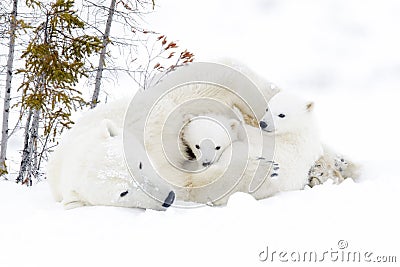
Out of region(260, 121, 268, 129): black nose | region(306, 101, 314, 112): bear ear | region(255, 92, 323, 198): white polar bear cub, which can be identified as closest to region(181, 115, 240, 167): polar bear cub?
region(260, 121, 268, 129): black nose

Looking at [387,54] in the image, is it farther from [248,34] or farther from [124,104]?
[124,104]

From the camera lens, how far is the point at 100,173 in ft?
10.2

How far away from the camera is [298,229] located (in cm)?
203

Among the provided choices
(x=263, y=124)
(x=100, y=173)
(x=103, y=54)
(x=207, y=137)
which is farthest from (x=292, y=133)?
(x=103, y=54)

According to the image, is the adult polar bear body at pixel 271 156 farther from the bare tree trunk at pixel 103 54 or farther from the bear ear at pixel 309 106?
the bare tree trunk at pixel 103 54

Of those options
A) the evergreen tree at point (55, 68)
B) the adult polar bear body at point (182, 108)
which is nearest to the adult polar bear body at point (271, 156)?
the adult polar bear body at point (182, 108)

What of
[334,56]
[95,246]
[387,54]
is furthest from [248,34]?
[95,246]

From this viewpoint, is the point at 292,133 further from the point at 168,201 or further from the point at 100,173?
the point at 100,173

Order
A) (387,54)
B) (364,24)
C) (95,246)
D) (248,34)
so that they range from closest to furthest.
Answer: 1. (95,246)
2. (387,54)
3. (248,34)
4. (364,24)

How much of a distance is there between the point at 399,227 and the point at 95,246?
1400mm

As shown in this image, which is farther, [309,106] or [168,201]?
[309,106]

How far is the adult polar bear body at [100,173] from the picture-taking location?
9.98 ft

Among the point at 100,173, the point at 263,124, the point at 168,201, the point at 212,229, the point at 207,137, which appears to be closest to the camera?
the point at 212,229

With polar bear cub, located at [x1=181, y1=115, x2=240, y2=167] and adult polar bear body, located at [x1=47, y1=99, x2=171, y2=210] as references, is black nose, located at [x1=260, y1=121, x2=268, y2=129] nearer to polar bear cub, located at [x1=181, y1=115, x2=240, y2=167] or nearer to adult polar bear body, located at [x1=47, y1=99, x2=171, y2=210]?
polar bear cub, located at [x1=181, y1=115, x2=240, y2=167]
